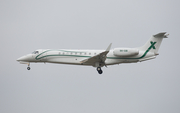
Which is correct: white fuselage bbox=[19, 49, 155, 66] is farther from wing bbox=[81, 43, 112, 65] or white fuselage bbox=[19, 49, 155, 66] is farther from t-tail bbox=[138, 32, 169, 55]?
wing bbox=[81, 43, 112, 65]

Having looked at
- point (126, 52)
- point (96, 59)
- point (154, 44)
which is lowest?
point (96, 59)

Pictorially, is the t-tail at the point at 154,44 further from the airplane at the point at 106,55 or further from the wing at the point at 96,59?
the wing at the point at 96,59

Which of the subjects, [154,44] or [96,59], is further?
[154,44]

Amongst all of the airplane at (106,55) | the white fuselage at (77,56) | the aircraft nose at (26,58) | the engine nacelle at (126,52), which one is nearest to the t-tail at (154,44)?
the airplane at (106,55)

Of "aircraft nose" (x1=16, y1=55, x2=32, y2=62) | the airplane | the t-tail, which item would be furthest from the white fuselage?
"aircraft nose" (x1=16, y1=55, x2=32, y2=62)

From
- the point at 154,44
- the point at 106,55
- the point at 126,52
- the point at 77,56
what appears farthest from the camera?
the point at 154,44

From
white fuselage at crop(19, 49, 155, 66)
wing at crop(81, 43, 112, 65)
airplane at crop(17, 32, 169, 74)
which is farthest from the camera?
white fuselage at crop(19, 49, 155, 66)

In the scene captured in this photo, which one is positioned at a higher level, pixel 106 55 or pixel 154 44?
pixel 154 44

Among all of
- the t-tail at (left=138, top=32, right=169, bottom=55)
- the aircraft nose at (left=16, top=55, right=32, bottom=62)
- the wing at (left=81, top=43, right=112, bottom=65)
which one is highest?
the t-tail at (left=138, top=32, right=169, bottom=55)

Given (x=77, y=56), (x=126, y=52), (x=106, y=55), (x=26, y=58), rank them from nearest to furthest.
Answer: (x=126, y=52), (x=106, y=55), (x=77, y=56), (x=26, y=58)

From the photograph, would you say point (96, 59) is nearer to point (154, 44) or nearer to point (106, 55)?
point (106, 55)

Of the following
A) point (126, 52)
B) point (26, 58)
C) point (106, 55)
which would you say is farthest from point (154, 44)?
point (26, 58)

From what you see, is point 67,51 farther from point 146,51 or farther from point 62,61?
point 146,51

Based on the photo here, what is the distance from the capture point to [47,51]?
103 ft
